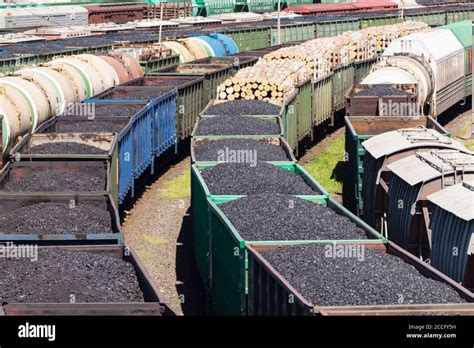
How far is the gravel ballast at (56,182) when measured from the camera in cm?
1797

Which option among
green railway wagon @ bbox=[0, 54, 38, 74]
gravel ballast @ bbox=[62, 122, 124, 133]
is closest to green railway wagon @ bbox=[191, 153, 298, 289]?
gravel ballast @ bbox=[62, 122, 124, 133]

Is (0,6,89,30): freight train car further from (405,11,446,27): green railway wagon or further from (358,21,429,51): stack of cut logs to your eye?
(358,21,429,51): stack of cut logs

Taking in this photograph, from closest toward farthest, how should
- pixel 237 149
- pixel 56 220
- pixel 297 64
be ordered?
pixel 56 220
pixel 237 149
pixel 297 64

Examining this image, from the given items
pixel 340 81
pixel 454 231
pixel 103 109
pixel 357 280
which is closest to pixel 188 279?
pixel 454 231

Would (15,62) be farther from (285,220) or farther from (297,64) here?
(285,220)

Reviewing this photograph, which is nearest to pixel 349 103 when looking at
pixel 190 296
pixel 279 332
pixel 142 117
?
pixel 142 117

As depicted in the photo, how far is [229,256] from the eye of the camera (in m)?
13.6

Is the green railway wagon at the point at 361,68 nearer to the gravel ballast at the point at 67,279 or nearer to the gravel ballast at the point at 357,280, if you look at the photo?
the gravel ballast at the point at 357,280

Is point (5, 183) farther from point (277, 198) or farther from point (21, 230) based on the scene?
point (277, 198)

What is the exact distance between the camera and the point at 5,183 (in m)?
18.5

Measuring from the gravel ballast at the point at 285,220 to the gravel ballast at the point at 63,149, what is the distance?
6.85 metres

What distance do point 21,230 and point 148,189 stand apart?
13679 mm

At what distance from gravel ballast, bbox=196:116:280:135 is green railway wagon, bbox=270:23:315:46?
146ft

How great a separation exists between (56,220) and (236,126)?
9082 millimetres
